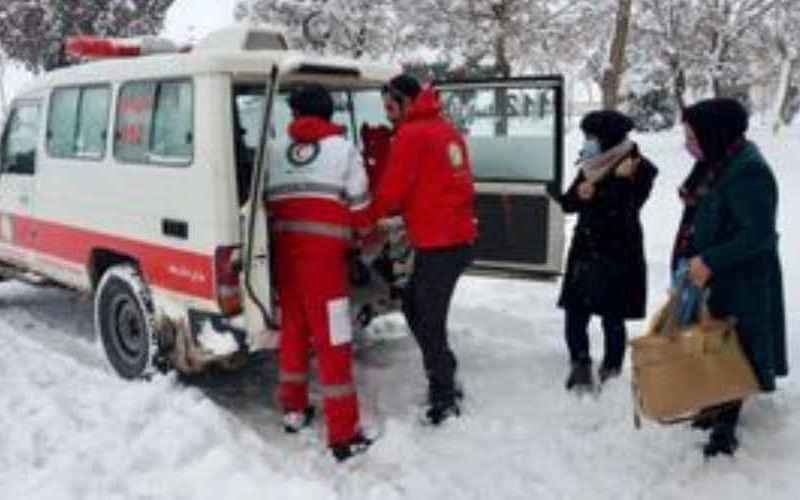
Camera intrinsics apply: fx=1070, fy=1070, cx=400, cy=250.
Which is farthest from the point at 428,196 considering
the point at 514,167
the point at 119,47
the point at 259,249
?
the point at 119,47

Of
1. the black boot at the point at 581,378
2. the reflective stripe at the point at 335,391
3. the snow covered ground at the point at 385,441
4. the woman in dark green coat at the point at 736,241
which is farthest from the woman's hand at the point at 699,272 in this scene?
the reflective stripe at the point at 335,391

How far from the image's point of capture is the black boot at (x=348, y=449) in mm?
5539

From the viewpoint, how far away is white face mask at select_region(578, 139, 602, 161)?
6039 mm

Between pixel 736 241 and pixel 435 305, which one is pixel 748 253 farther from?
pixel 435 305

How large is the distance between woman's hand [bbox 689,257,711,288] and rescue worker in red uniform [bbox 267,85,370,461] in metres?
1.73

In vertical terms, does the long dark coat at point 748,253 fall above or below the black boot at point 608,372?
above

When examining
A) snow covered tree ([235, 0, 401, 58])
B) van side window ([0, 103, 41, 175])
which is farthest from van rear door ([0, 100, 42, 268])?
snow covered tree ([235, 0, 401, 58])

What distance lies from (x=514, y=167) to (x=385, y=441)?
2208mm

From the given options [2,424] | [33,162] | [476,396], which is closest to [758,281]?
[476,396]

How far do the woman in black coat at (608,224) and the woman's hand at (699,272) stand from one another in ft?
3.34

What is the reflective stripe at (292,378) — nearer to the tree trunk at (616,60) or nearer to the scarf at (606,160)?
the scarf at (606,160)

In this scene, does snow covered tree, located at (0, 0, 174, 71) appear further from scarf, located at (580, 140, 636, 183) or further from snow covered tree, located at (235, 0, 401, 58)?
scarf, located at (580, 140, 636, 183)

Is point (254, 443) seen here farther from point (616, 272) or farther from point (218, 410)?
point (616, 272)

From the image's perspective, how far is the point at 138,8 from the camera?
3073cm
